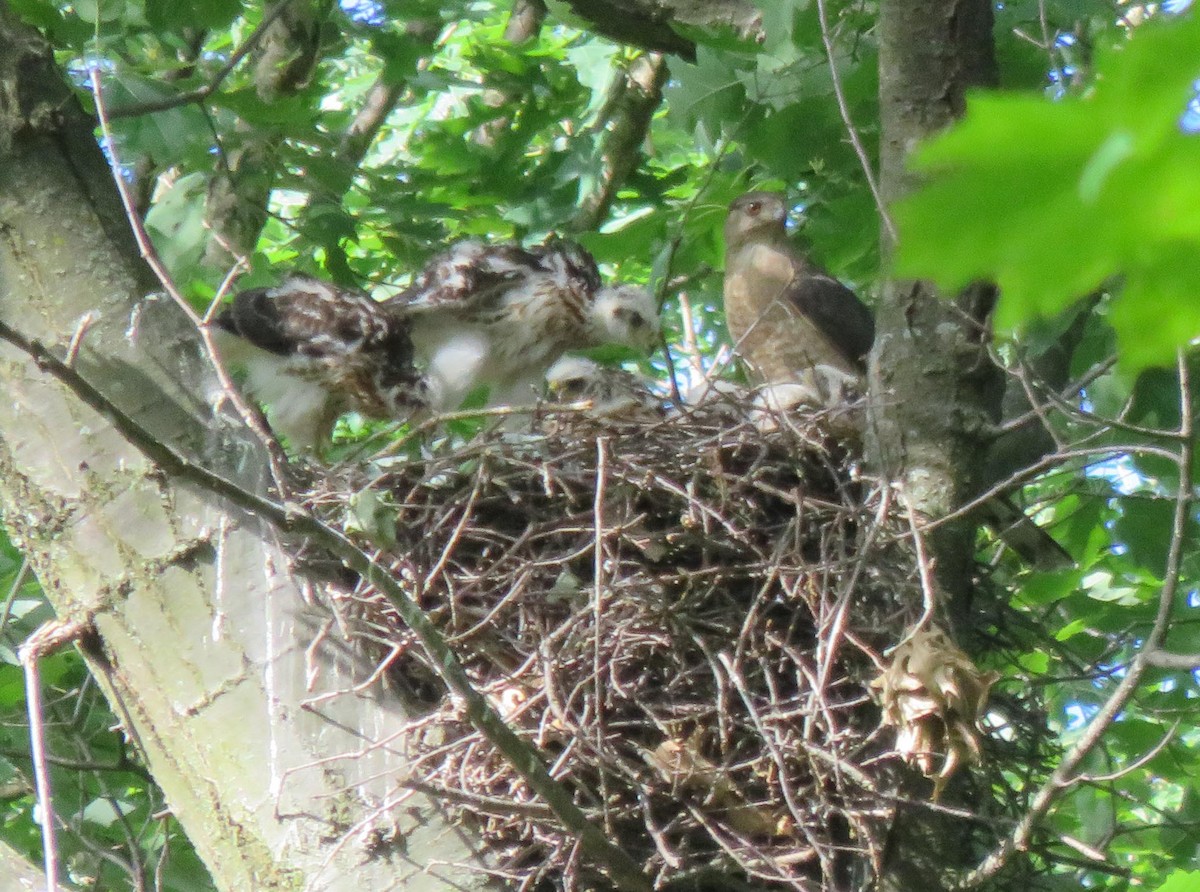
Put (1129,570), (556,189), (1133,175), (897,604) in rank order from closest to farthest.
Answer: (1133,175) < (897,604) < (1129,570) < (556,189)

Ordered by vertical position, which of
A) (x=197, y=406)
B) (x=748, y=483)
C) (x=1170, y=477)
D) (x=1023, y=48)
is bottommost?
(x=1170, y=477)

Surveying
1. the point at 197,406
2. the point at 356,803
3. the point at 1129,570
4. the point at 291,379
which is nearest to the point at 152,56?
the point at 291,379

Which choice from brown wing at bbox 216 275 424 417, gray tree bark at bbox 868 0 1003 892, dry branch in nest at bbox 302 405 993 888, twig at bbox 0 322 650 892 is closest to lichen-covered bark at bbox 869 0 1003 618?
gray tree bark at bbox 868 0 1003 892

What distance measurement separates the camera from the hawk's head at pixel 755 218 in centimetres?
504

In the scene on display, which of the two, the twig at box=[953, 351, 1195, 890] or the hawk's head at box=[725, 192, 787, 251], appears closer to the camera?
the twig at box=[953, 351, 1195, 890]

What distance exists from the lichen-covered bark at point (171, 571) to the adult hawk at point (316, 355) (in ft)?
5.25

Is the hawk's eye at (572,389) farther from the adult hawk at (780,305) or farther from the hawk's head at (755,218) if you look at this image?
the hawk's head at (755,218)

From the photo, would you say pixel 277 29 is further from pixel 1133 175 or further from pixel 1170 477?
pixel 1133 175

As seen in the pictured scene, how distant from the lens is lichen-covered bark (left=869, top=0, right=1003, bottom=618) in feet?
9.00

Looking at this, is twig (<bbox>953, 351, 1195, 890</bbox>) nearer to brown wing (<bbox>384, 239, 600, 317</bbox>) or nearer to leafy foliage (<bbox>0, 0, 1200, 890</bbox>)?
leafy foliage (<bbox>0, 0, 1200, 890</bbox>)

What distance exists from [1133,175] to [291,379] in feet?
13.8

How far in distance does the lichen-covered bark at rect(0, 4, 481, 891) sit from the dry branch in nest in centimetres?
13

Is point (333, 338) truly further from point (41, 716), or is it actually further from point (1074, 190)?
point (1074, 190)

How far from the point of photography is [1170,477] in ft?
12.6
